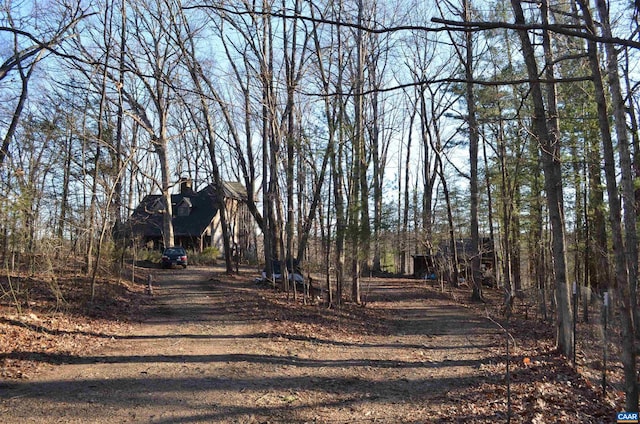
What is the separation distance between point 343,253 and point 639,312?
8.19m

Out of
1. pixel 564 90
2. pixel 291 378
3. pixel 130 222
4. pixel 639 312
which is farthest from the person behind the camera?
pixel 130 222

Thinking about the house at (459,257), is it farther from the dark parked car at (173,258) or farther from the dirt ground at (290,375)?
the dark parked car at (173,258)

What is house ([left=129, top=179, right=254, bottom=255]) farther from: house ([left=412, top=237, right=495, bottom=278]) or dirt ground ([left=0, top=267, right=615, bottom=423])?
dirt ground ([left=0, top=267, right=615, bottom=423])

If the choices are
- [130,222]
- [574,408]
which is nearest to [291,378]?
[574,408]

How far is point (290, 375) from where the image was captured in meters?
7.77

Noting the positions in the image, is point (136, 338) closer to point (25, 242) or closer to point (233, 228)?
point (25, 242)

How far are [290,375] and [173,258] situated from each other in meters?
22.8

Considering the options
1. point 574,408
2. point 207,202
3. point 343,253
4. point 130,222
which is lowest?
point 574,408

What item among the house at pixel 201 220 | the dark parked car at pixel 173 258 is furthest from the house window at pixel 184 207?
the dark parked car at pixel 173 258

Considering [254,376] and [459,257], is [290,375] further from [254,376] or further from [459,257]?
[459,257]

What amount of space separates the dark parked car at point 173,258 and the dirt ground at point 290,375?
15456 mm

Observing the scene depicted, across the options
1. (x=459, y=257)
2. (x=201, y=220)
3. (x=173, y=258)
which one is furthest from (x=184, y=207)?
(x=459, y=257)

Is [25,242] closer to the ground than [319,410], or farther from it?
farther from it

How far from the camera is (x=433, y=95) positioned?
2920 centimetres
